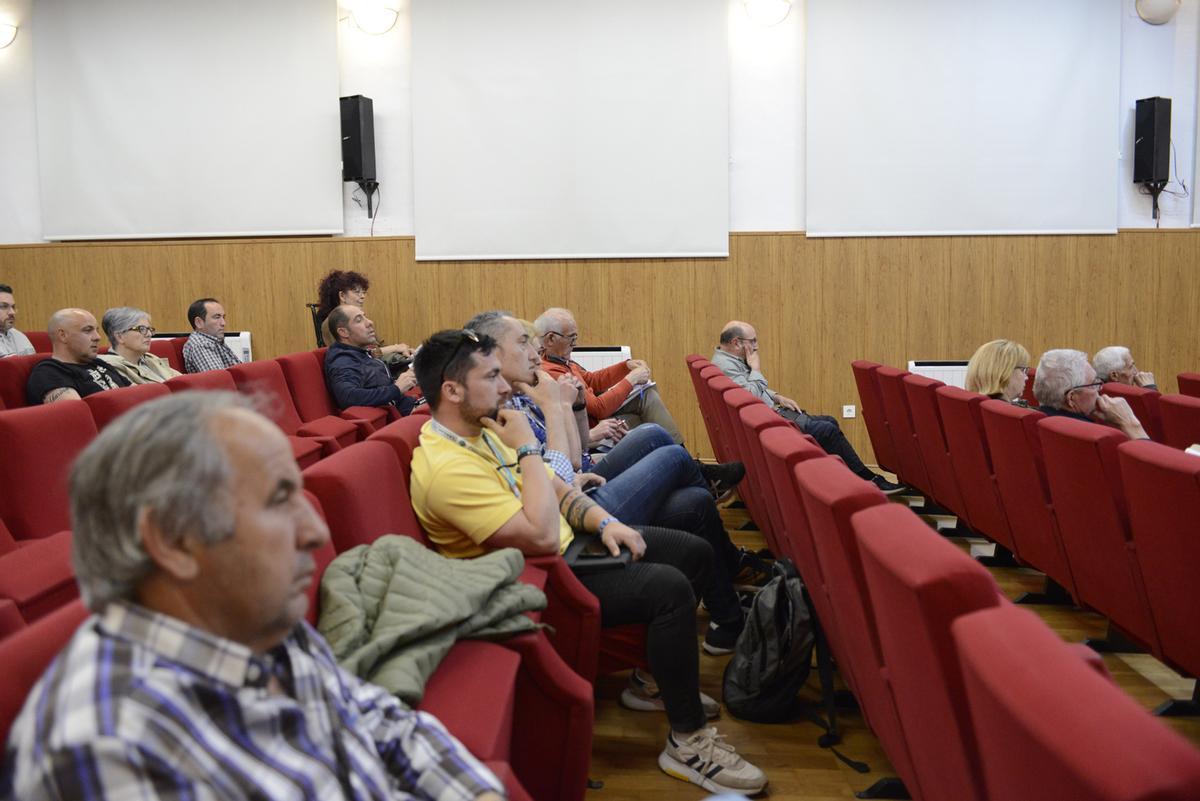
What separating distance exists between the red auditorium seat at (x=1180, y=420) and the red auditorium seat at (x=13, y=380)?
4931mm

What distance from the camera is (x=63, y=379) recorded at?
429cm

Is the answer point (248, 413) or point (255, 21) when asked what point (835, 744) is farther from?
point (255, 21)

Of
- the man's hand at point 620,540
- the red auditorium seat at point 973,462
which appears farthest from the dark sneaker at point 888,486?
the man's hand at point 620,540

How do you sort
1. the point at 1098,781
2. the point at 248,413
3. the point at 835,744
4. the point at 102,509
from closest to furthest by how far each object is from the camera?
the point at 1098,781 → the point at 102,509 → the point at 248,413 → the point at 835,744

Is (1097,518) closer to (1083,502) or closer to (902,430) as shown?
(1083,502)

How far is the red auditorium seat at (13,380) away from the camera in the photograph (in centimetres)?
418

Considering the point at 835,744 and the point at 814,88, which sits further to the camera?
the point at 814,88

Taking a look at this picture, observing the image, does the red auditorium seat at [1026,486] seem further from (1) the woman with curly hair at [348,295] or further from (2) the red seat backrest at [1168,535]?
(1) the woman with curly hair at [348,295]

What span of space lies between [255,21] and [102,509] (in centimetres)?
718

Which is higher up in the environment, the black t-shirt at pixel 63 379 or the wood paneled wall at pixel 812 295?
the wood paneled wall at pixel 812 295

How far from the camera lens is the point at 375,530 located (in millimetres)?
2021

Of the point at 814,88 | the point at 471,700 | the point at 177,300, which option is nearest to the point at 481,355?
the point at 471,700

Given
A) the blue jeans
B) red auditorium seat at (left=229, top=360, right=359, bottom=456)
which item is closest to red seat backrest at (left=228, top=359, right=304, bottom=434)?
red auditorium seat at (left=229, top=360, right=359, bottom=456)

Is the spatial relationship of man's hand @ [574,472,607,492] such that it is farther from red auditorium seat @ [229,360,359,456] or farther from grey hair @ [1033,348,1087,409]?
grey hair @ [1033,348,1087,409]
